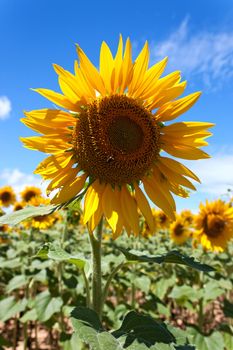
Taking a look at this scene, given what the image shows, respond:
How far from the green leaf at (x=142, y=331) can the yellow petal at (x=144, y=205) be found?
64 cm

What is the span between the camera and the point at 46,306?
445 cm

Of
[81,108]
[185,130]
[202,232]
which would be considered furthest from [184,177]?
[202,232]

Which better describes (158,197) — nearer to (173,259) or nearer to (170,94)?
(173,259)

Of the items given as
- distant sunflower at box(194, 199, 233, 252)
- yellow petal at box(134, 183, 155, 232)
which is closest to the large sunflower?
yellow petal at box(134, 183, 155, 232)

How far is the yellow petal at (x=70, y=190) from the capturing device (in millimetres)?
2416

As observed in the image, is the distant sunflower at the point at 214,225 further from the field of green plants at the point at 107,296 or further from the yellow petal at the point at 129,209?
the yellow petal at the point at 129,209

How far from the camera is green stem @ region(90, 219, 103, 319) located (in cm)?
242

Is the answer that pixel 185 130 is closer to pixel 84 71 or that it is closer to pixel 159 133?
pixel 159 133

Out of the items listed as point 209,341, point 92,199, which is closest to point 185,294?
point 209,341

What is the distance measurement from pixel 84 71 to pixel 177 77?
601 millimetres

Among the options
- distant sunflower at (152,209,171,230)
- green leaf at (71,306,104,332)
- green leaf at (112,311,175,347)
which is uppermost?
distant sunflower at (152,209,171,230)

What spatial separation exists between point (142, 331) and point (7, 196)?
31.1 ft

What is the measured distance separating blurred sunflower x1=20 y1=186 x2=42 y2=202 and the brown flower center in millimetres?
6983

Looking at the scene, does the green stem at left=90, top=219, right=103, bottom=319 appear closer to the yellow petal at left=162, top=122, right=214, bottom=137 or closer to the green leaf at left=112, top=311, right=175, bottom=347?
A: the green leaf at left=112, top=311, right=175, bottom=347
